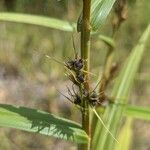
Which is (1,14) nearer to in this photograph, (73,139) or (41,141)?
(73,139)

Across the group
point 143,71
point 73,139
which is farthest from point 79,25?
point 143,71

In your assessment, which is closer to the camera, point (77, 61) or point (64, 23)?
point (77, 61)

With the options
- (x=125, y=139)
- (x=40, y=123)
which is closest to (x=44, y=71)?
(x=125, y=139)

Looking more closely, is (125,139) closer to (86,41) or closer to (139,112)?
(139,112)

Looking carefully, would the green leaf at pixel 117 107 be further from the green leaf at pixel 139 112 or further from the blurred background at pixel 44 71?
the blurred background at pixel 44 71

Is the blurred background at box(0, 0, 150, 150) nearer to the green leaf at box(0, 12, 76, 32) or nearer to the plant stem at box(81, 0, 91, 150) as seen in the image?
the green leaf at box(0, 12, 76, 32)

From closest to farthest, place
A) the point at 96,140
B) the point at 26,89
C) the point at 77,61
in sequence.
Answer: the point at 77,61
the point at 96,140
the point at 26,89

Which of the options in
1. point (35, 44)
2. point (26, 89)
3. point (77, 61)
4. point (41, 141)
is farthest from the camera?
point (35, 44)
